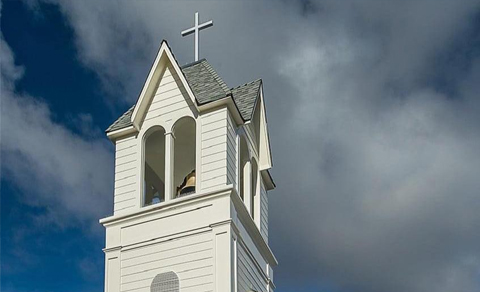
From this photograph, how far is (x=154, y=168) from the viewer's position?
27.2 meters

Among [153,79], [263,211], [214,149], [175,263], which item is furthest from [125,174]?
[263,211]

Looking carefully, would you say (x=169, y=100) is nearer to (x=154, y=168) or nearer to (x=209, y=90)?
(x=209, y=90)

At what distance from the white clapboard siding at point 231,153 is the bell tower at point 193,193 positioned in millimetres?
33

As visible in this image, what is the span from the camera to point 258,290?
24234mm

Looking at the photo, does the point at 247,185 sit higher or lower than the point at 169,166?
higher

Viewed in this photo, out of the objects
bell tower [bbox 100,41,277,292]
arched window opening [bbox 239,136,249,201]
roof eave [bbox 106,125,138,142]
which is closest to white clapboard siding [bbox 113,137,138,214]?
bell tower [bbox 100,41,277,292]

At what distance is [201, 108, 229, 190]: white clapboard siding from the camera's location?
22547mm

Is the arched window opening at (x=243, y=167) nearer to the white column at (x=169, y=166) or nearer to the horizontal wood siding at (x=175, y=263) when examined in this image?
the white column at (x=169, y=166)

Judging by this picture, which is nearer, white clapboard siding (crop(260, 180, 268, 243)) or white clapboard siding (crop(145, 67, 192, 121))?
white clapboard siding (crop(145, 67, 192, 121))

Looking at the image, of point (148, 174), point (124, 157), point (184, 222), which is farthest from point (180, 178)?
point (184, 222)

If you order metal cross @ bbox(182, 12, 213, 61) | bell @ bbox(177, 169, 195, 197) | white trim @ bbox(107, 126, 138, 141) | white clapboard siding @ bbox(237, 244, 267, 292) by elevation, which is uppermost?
metal cross @ bbox(182, 12, 213, 61)

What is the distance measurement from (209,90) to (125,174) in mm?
3575

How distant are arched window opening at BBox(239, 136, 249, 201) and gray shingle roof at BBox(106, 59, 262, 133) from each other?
1.12 metres

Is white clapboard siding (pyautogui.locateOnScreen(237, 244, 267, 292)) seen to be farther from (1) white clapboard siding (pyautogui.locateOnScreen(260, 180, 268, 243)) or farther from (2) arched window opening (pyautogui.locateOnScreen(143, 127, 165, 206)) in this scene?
(2) arched window opening (pyautogui.locateOnScreen(143, 127, 165, 206))
